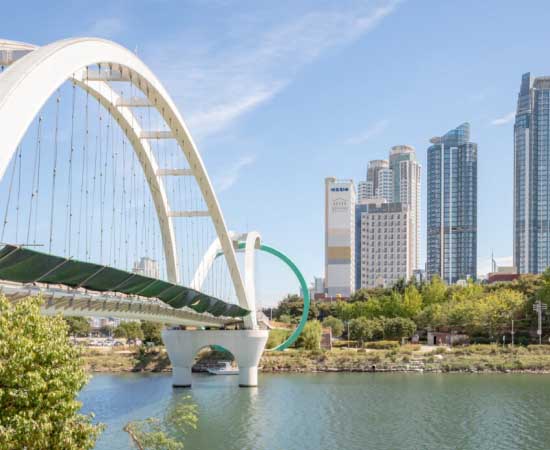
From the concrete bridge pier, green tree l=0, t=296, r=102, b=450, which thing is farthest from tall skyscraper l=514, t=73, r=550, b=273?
green tree l=0, t=296, r=102, b=450

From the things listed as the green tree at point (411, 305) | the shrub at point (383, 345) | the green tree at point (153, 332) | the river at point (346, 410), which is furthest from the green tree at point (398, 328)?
the green tree at point (153, 332)

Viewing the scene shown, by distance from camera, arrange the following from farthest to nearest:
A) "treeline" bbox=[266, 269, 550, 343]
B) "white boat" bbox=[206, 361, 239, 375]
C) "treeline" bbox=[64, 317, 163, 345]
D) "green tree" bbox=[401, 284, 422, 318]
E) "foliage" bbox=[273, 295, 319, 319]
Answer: "foliage" bbox=[273, 295, 319, 319], "green tree" bbox=[401, 284, 422, 318], "treeline" bbox=[64, 317, 163, 345], "treeline" bbox=[266, 269, 550, 343], "white boat" bbox=[206, 361, 239, 375]

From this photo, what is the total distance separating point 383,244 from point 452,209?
65.3 feet

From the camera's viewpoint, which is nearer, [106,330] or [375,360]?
[375,360]

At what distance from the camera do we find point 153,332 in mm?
74000

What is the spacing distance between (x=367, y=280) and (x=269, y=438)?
→ 140498mm

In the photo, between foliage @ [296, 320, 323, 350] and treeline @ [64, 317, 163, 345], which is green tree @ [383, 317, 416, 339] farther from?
treeline @ [64, 317, 163, 345]

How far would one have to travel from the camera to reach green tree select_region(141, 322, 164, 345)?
73688mm

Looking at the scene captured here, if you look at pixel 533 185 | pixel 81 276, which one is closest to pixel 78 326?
pixel 81 276

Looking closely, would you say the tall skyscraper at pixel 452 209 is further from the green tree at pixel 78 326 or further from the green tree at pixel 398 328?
the green tree at pixel 398 328

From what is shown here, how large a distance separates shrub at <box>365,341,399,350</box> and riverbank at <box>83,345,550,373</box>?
410 centimetres

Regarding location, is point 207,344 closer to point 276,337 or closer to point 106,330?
point 276,337

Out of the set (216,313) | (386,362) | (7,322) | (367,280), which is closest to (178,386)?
(216,313)

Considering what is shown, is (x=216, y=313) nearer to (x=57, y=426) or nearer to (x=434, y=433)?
(x=434, y=433)
